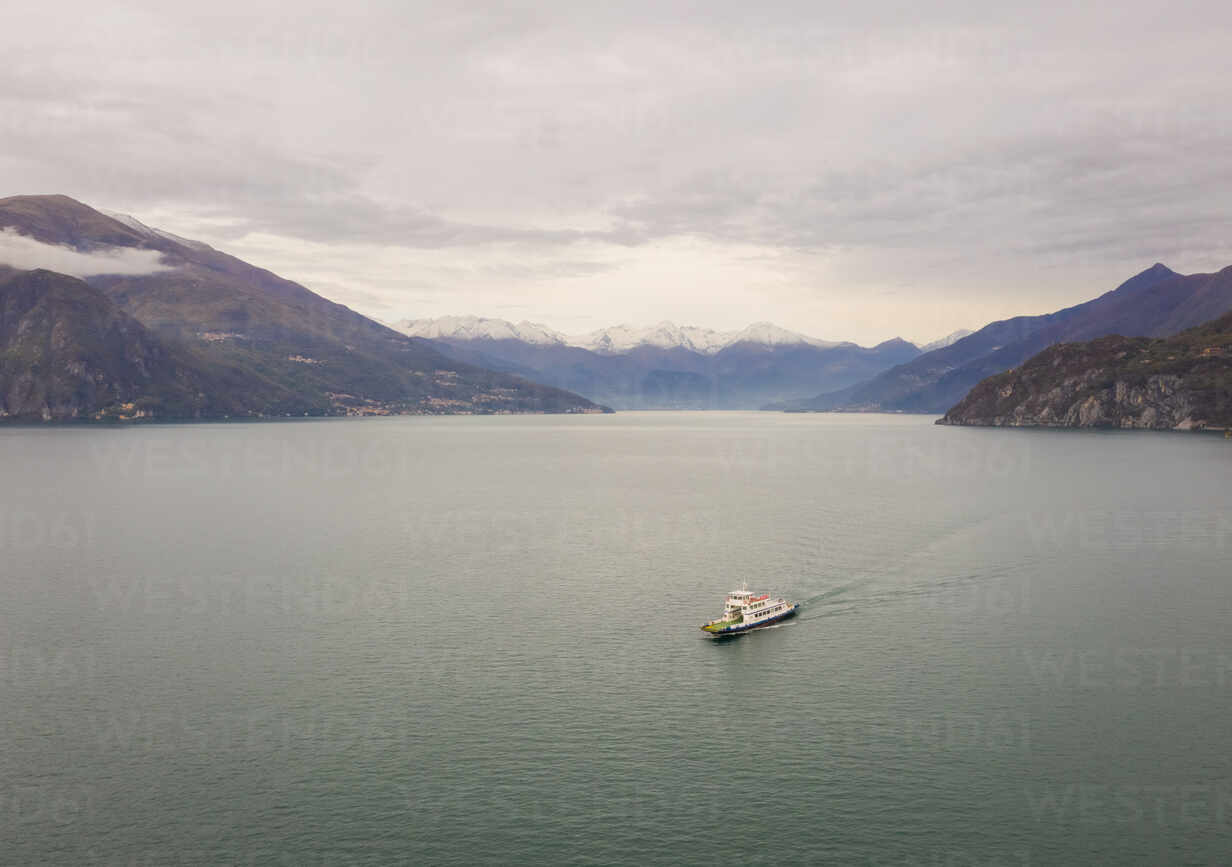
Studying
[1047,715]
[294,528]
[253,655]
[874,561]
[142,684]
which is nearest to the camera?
[1047,715]

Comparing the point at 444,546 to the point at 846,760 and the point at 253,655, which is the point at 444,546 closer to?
the point at 253,655

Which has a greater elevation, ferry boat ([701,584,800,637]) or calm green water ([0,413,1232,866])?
ferry boat ([701,584,800,637])

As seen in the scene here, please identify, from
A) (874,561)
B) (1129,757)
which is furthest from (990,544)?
(1129,757)

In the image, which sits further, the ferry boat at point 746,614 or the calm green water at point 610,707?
the ferry boat at point 746,614

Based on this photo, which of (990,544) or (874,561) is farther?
(990,544)

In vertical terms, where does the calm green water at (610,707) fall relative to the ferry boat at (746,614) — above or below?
below
